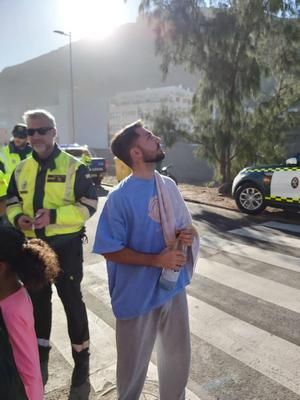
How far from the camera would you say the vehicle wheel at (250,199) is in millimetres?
9172

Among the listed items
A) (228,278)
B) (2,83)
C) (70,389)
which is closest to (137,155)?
(70,389)

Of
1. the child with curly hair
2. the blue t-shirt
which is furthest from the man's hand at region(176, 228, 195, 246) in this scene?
the child with curly hair

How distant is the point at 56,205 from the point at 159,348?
1214mm

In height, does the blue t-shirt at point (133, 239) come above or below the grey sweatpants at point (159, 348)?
above

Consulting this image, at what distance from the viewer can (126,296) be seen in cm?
212

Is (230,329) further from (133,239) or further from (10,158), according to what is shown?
(10,158)

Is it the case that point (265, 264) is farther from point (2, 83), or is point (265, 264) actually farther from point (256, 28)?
point (2, 83)

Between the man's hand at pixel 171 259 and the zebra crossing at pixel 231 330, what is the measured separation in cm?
127

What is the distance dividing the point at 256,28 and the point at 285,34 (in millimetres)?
893

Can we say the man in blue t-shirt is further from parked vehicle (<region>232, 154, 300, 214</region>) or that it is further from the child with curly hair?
parked vehicle (<region>232, 154, 300, 214</region>)

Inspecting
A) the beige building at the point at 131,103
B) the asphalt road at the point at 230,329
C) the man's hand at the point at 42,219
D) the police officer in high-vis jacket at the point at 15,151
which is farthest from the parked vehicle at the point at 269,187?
the beige building at the point at 131,103

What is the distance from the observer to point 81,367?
9.84 feet

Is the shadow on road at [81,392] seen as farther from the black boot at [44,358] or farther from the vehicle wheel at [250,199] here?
the vehicle wheel at [250,199]

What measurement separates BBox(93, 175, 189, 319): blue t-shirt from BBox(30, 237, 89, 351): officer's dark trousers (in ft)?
2.54
